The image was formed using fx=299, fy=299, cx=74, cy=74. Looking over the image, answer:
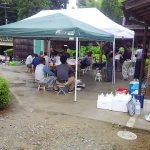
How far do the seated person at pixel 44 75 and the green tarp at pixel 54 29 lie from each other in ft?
3.66

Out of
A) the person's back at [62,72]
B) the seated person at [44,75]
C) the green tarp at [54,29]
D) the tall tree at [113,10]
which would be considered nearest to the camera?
the green tarp at [54,29]

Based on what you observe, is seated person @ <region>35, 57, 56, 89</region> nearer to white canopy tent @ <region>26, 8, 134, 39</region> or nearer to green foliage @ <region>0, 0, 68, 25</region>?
white canopy tent @ <region>26, 8, 134, 39</region>

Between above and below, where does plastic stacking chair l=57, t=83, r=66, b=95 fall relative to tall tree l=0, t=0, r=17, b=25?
below

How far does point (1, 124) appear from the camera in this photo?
6836 mm

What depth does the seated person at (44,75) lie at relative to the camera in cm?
1031

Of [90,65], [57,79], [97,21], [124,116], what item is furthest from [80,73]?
[124,116]

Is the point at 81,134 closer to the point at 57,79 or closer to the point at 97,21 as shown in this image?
the point at 57,79

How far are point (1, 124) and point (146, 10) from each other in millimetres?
4459

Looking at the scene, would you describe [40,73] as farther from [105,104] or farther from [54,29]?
[105,104]

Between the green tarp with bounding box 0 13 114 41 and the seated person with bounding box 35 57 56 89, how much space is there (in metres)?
1.11

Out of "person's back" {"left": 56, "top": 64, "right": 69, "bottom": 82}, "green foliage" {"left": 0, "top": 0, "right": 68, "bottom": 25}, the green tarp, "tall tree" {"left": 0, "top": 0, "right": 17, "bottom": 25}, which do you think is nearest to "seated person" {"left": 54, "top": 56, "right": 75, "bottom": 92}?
"person's back" {"left": 56, "top": 64, "right": 69, "bottom": 82}

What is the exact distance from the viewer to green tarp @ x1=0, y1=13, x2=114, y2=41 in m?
8.93

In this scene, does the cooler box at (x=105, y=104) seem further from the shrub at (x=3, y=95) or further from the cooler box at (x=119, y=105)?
the shrub at (x=3, y=95)

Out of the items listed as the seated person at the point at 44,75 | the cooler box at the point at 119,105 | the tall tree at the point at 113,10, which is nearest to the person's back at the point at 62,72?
the seated person at the point at 44,75
